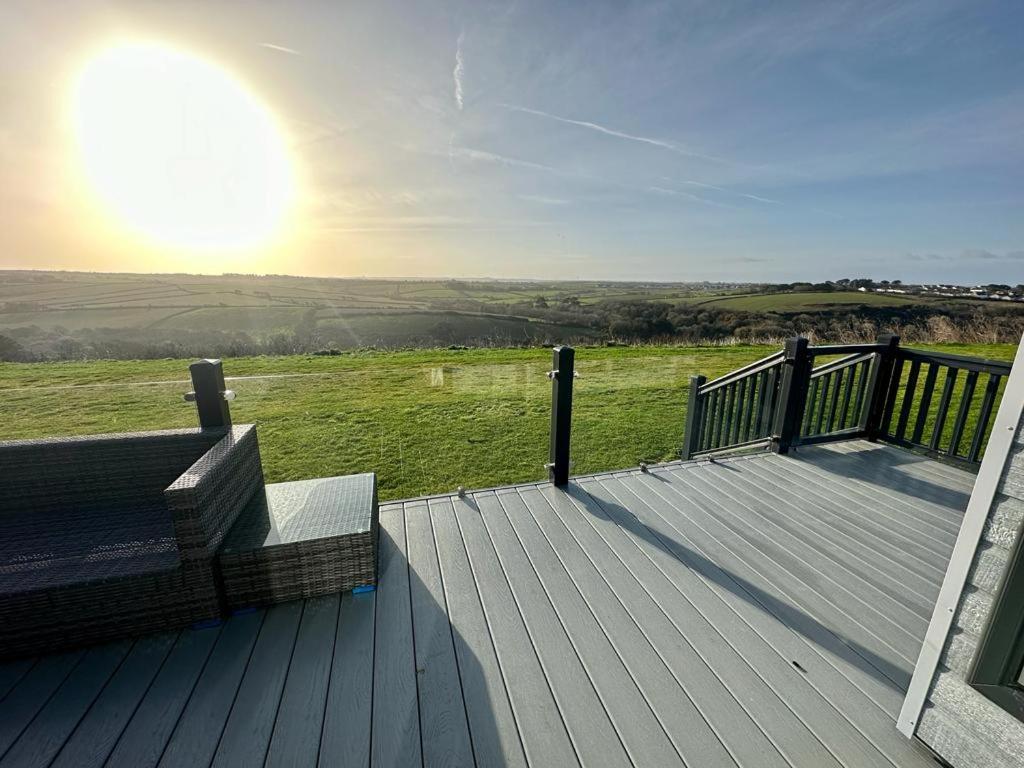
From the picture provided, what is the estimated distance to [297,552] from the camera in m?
1.73

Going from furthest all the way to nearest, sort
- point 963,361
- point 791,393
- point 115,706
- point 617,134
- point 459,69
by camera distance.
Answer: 1. point 617,134
2. point 459,69
3. point 791,393
4. point 963,361
5. point 115,706

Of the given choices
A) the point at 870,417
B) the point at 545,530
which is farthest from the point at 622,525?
the point at 870,417

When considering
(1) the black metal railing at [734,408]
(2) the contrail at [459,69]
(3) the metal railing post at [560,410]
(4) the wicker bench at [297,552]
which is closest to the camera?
(4) the wicker bench at [297,552]

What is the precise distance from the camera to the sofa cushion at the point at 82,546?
1.49 metres

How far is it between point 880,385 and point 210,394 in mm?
4973

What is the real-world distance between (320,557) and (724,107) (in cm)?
671

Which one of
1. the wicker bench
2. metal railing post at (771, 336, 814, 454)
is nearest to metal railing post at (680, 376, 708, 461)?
metal railing post at (771, 336, 814, 454)

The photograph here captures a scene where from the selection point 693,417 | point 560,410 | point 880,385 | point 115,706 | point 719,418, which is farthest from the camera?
point 693,417

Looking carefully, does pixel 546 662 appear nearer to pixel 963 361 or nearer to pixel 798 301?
pixel 963 361

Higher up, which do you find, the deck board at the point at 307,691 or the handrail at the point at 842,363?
the handrail at the point at 842,363

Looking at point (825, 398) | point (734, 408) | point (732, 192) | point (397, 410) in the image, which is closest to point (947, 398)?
point (825, 398)

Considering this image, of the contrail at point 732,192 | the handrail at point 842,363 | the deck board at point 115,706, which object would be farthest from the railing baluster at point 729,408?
the contrail at point 732,192

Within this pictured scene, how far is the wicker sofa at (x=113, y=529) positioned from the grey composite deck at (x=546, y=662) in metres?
0.13

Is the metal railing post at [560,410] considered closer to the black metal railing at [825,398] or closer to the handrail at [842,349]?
the black metal railing at [825,398]
